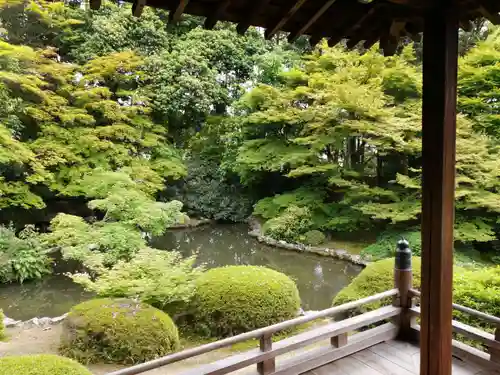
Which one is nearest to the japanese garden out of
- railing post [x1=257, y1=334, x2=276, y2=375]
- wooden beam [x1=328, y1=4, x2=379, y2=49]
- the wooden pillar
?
railing post [x1=257, y1=334, x2=276, y2=375]

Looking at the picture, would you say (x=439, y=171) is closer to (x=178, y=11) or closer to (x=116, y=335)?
(x=178, y=11)

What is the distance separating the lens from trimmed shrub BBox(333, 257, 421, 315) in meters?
4.61

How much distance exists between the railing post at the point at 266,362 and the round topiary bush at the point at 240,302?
2097 millimetres

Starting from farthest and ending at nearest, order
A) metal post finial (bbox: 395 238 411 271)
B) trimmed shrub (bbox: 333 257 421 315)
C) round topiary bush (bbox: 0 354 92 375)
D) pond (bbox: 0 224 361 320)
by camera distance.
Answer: pond (bbox: 0 224 361 320), trimmed shrub (bbox: 333 257 421 315), metal post finial (bbox: 395 238 411 271), round topiary bush (bbox: 0 354 92 375)

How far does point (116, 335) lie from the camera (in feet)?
13.8

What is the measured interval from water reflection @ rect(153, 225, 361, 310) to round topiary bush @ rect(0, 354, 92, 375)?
14.2 ft

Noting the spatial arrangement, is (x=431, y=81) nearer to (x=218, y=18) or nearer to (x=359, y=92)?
(x=218, y=18)

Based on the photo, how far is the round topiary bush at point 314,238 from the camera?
31.8 ft

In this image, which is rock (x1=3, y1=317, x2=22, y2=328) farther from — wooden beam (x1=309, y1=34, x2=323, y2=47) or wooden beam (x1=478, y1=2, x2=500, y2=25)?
wooden beam (x1=478, y1=2, x2=500, y2=25)

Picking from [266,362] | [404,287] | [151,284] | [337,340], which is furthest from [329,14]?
[151,284]

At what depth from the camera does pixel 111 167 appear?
959cm

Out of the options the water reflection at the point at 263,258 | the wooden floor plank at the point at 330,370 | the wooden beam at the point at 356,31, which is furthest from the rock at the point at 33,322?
the wooden beam at the point at 356,31

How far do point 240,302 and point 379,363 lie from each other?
2211mm

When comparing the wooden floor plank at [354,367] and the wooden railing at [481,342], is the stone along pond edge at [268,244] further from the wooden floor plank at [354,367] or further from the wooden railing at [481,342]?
the wooden railing at [481,342]
